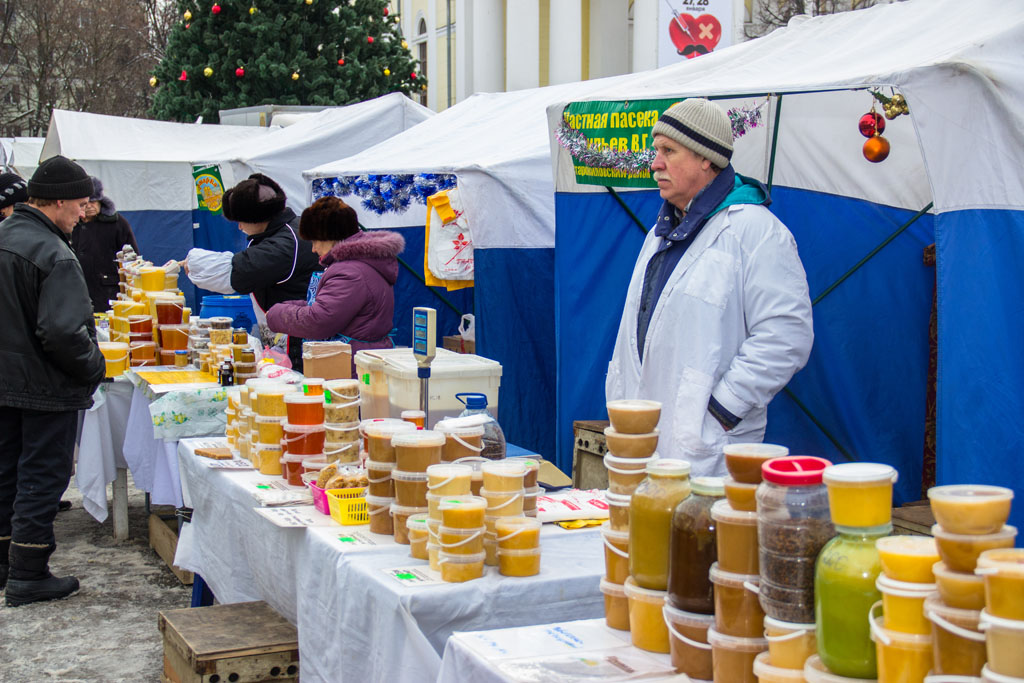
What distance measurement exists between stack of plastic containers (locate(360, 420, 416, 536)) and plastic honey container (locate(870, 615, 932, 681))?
1.78 metres

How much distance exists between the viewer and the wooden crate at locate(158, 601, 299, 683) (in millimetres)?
3295

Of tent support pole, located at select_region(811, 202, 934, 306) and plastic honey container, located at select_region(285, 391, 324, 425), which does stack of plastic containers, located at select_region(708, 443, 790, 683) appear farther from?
tent support pole, located at select_region(811, 202, 934, 306)

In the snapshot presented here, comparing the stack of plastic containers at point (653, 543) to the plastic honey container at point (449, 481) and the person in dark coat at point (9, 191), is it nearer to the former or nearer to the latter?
the plastic honey container at point (449, 481)

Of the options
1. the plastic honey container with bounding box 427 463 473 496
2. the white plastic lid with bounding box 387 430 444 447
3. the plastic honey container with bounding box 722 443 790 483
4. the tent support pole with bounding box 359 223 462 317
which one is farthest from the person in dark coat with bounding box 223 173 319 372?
the plastic honey container with bounding box 722 443 790 483

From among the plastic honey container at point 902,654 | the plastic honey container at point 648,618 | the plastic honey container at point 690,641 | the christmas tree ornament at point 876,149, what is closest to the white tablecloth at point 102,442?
the christmas tree ornament at point 876,149

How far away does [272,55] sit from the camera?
23.5 m

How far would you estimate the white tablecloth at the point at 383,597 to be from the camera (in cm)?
266

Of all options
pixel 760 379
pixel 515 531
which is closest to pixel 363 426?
pixel 515 531

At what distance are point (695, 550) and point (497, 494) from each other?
95 cm

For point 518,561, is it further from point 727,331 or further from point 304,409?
point 304,409

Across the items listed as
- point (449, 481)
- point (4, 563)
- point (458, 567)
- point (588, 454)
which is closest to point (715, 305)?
point (449, 481)

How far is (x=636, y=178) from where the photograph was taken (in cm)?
494

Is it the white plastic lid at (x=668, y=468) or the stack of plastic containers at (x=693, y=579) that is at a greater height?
the white plastic lid at (x=668, y=468)

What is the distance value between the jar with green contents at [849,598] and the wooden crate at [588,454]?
370 cm
